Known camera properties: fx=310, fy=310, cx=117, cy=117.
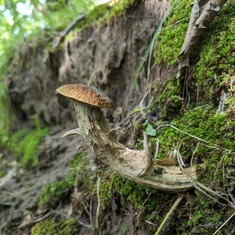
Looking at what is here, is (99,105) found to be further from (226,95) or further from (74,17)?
(74,17)

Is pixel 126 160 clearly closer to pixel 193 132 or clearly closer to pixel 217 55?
pixel 193 132

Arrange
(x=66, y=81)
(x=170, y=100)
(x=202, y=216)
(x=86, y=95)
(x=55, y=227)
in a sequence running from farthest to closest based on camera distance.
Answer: (x=66, y=81) < (x=55, y=227) < (x=170, y=100) < (x=86, y=95) < (x=202, y=216)

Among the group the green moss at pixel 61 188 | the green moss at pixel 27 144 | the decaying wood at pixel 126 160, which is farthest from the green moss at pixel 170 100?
the green moss at pixel 27 144

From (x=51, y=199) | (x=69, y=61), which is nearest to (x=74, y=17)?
(x=69, y=61)

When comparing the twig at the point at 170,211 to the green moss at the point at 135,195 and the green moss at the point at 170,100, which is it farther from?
the green moss at the point at 170,100

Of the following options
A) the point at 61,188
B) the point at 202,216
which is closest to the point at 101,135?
the point at 202,216

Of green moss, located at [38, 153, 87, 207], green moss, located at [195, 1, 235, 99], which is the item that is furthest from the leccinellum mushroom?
green moss, located at [38, 153, 87, 207]

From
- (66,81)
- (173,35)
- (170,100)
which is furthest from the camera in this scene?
(66,81)

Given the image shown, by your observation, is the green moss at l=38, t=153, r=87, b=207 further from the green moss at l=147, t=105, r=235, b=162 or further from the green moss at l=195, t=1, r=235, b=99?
the green moss at l=195, t=1, r=235, b=99
